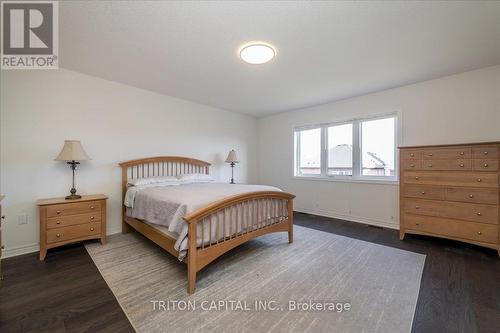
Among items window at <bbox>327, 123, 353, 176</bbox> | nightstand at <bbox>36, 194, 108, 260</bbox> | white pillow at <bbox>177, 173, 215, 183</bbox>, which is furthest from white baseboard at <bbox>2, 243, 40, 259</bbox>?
window at <bbox>327, 123, 353, 176</bbox>

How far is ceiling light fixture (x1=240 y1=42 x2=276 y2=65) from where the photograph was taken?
2.23 m

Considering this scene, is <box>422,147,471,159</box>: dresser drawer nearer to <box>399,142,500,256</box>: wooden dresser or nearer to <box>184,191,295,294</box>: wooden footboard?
<box>399,142,500,256</box>: wooden dresser

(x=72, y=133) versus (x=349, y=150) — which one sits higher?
(x=72, y=133)

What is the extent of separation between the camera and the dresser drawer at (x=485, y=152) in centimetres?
243

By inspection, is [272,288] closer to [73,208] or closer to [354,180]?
[73,208]

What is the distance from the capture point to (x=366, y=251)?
263 centimetres

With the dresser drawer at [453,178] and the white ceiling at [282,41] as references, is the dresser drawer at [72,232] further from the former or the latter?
the dresser drawer at [453,178]

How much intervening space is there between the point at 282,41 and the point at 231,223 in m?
2.04

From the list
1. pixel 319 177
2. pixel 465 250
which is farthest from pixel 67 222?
pixel 465 250

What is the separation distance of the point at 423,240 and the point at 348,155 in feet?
6.04

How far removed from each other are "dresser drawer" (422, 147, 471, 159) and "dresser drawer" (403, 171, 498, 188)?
0.70 feet

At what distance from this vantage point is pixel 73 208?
253 centimetres

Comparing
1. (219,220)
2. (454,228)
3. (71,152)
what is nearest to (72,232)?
(71,152)

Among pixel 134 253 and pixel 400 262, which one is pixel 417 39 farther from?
pixel 134 253
